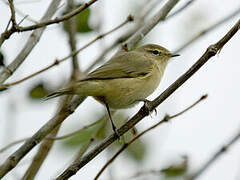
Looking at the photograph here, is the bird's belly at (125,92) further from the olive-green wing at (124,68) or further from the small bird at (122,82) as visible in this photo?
Answer: the olive-green wing at (124,68)

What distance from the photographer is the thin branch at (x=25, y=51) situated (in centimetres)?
279

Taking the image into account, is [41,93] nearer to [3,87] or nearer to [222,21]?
[3,87]

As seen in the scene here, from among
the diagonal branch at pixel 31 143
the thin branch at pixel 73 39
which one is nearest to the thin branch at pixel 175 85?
the diagonal branch at pixel 31 143

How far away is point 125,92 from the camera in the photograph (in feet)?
13.8

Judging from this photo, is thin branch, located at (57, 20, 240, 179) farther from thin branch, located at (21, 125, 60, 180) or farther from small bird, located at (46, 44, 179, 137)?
small bird, located at (46, 44, 179, 137)

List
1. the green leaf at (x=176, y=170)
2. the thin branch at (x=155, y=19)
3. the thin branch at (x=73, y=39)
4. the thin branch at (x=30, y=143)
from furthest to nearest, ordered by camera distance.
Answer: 1. the thin branch at (x=73, y=39)
2. the thin branch at (x=155, y=19)
3. the green leaf at (x=176, y=170)
4. the thin branch at (x=30, y=143)

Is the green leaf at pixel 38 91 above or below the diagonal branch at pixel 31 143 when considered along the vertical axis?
above

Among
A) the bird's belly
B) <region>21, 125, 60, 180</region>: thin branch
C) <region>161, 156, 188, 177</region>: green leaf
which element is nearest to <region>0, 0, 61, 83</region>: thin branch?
<region>21, 125, 60, 180</region>: thin branch

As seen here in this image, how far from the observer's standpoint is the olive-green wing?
168 inches

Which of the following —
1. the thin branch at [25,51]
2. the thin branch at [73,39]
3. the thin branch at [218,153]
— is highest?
the thin branch at [73,39]

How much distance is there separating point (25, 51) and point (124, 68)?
1.87 m

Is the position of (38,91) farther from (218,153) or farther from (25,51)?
(218,153)

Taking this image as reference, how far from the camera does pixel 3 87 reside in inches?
101

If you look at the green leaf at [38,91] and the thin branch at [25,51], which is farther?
the green leaf at [38,91]
